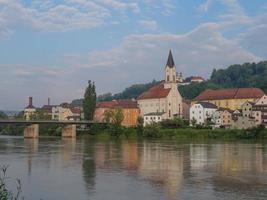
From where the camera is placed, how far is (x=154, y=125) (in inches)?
3873

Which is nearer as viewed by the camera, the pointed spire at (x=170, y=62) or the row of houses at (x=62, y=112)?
the pointed spire at (x=170, y=62)

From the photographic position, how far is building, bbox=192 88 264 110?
114250mm

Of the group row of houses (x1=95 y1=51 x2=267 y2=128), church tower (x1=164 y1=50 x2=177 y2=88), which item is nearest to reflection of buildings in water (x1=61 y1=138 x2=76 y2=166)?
row of houses (x1=95 y1=51 x2=267 y2=128)

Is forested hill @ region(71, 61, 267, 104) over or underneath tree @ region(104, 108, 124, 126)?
over

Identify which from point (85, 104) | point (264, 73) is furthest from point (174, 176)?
point (264, 73)

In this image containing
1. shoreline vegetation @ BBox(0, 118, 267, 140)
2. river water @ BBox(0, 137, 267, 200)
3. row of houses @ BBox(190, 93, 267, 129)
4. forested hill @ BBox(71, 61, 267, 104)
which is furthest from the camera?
forested hill @ BBox(71, 61, 267, 104)

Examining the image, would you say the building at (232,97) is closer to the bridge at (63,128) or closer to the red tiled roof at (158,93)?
the red tiled roof at (158,93)

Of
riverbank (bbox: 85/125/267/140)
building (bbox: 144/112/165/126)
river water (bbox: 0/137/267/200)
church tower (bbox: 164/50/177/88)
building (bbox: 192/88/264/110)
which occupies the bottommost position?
river water (bbox: 0/137/267/200)

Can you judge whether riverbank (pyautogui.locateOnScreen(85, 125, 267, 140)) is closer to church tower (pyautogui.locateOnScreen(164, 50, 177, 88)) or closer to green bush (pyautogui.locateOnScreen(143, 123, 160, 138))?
green bush (pyautogui.locateOnScreen(143, 123, 160, 138))

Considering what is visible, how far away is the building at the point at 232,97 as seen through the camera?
114 meters

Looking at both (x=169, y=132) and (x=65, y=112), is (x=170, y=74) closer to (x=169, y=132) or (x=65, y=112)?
(x=169, y=132)

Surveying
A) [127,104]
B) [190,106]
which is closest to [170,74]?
[190,106]

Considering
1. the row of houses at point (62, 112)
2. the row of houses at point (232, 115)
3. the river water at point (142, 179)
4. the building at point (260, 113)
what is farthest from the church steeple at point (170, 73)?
the river water at point (142, 179)

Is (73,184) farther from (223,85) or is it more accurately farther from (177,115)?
(223,85)
